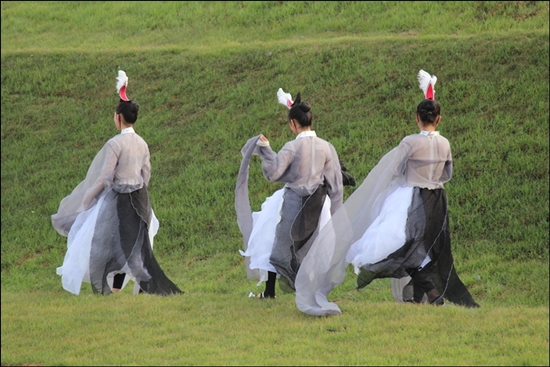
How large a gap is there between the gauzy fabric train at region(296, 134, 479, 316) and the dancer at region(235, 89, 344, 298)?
34 cm

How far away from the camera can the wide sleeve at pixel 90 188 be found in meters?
9.21

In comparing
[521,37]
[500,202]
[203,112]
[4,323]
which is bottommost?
[4,323]

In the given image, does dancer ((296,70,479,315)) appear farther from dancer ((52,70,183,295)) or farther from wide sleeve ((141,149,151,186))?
wide sleeve ((141,149,151,186))

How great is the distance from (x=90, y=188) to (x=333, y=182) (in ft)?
8.18

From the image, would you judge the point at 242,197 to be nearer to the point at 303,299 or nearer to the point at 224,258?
the point at 303,299

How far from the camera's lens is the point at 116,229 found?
9352 mm

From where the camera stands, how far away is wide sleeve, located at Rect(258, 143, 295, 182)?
8.31 m

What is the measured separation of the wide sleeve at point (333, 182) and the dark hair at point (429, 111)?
0.88 m

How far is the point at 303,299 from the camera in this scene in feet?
25.8

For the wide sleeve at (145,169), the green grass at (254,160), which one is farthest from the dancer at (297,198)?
the wide sleeve at (145,169)

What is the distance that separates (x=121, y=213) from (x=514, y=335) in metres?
4.18

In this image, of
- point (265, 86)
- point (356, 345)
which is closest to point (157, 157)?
point (265, 86)

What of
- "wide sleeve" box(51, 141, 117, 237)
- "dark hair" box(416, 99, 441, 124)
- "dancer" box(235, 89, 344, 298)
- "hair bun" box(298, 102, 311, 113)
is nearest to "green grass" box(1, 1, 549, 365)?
"dancer" box(235, 89, 344, 298)

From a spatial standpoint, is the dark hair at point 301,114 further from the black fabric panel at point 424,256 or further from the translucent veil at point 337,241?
the black fabric panel at point 424,256
